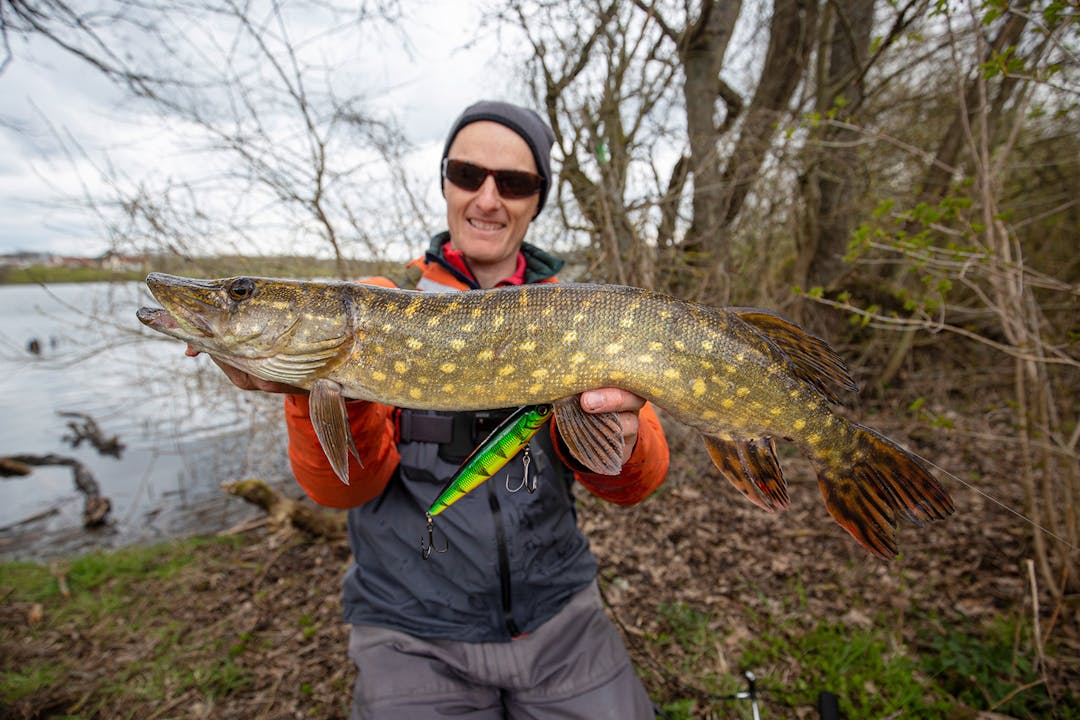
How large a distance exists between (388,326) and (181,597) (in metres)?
3.55

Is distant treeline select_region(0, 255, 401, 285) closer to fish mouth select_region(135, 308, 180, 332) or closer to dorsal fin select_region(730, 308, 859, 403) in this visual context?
fish mouth select_region(135, 308, 180, 332)

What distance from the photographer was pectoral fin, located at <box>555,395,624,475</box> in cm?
166

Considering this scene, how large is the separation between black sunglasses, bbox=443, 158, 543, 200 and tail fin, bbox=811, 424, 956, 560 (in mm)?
1663

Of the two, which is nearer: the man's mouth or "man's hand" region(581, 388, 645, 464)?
"man's hand" region(581, 388, 645, 464)

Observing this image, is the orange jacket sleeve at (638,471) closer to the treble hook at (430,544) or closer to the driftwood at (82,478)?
the treble hook at (430,544)

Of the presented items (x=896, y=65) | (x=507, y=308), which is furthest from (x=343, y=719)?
(x=896, y=65)

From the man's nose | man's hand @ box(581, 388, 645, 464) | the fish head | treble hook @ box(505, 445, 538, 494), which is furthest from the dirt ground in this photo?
the man's nose

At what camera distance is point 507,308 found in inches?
65.9

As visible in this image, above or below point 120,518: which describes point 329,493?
above

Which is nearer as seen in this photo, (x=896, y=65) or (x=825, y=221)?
(x=825, y=221)

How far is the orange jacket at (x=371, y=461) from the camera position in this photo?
1789 millimetres

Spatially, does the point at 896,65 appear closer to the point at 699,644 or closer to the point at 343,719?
the point at 699,644

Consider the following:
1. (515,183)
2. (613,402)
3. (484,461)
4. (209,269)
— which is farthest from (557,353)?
(209,269)

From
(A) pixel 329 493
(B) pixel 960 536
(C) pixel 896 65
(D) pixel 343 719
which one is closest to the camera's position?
(A) pixel 329 493
